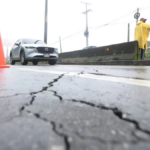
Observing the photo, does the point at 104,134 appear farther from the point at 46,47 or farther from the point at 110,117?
the point at 46,47

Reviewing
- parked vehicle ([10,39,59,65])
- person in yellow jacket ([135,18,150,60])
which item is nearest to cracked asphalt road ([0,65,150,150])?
person in yellow jacket ([135,18,150,60])

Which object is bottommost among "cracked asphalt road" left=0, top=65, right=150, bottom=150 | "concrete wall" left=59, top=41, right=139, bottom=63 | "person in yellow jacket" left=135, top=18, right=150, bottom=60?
"cracked asphalt road" left=0, top=65, right=150, bottom=150

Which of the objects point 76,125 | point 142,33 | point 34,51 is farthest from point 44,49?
point 76,125

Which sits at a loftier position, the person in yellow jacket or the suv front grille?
the person in yellow jacket

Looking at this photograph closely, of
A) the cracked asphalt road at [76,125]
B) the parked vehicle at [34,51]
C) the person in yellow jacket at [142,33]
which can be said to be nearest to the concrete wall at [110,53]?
the person in yellow jacket at [142,33]

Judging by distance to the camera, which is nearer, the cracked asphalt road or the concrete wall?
the cracked asphalt road

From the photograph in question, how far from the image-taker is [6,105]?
1.08 meters

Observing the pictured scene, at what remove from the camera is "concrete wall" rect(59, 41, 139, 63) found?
7.30 meters

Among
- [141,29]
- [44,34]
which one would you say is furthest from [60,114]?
[44,34]

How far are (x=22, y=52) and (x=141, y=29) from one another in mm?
5426

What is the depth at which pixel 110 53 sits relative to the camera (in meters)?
8.52

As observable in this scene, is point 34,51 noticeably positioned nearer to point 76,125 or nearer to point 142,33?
point 142,33

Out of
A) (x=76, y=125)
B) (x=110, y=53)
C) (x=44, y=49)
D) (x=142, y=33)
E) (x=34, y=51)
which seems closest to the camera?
(x=76, y=125)

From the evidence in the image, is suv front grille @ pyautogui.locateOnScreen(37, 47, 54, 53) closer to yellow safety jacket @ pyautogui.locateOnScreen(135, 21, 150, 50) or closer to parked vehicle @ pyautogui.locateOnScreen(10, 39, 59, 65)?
parked vehicle @ pyautogui.locateOnScreen(10, 39, 59, 65)
